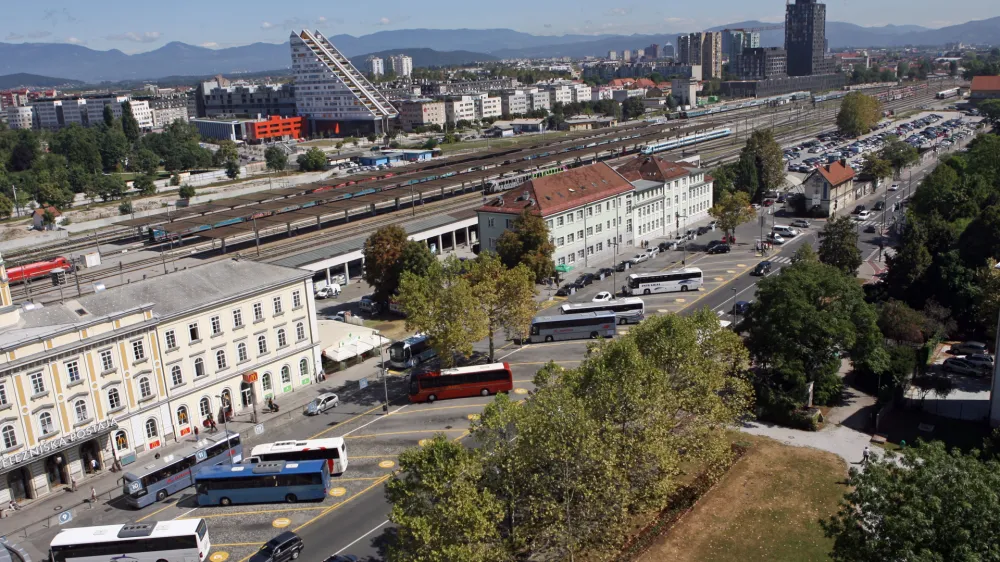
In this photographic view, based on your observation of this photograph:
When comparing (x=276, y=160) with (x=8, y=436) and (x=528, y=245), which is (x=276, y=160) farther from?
(x=8, y=436)

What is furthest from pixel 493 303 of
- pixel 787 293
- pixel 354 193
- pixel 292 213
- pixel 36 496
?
pixel 354 193

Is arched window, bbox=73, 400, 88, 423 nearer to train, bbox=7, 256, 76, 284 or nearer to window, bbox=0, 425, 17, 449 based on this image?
window, bbox=0, 425, 17, 449

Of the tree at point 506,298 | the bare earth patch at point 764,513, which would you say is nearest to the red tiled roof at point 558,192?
the tree at point 506,298

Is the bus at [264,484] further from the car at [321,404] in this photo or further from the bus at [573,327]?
the bus at [573,327]

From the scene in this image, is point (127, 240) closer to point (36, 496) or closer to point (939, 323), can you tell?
point (36, 496)

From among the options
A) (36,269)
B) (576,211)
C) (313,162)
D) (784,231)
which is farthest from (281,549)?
(313,162)

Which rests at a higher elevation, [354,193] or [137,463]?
[354,193]

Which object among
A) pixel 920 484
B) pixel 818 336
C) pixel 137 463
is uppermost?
pixel 920 484
